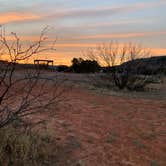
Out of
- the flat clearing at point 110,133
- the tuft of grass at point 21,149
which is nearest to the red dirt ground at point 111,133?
the flat clearing at point 110,133

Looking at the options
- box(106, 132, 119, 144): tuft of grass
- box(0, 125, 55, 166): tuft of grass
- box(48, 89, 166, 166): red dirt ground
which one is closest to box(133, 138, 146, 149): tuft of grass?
box(48, 89, 166, 166): red dirt ground

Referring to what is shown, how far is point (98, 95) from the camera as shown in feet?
59.6

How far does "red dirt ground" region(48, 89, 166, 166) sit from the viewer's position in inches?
399

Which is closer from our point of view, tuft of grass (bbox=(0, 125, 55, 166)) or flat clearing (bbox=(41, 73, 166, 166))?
tuft of grass (bbox=(0, 125, 55, 166))

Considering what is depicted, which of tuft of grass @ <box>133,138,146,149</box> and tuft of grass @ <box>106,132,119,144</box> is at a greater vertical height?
tuft of grass @ <box>106,132,119,144</box>

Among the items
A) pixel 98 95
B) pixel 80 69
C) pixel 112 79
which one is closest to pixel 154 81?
pixel 112 79

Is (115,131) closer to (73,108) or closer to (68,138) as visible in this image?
(68,138)

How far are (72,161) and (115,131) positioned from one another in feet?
7.96

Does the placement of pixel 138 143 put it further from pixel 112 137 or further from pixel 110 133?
pixel 110 133

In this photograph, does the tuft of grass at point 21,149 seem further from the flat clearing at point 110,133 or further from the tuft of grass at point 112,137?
the tuft of grass at point 112,137

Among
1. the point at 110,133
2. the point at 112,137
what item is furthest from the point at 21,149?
the point at 110,133

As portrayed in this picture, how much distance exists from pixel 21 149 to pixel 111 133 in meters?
3.00

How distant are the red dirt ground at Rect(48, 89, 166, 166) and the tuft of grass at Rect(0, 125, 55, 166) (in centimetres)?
66

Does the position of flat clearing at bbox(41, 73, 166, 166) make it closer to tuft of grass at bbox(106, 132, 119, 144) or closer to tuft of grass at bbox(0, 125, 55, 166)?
tuft of grass at bbox(106, 132, 119, 144)
